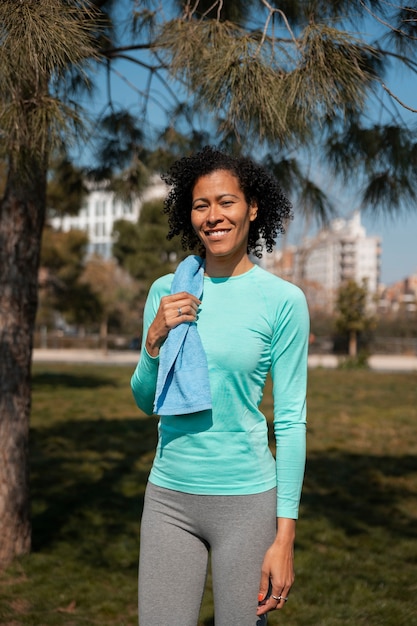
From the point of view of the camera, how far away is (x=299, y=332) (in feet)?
5.67

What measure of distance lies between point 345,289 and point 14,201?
24.1 metres

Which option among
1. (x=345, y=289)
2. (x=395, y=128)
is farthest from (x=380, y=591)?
(x=345, y=289)

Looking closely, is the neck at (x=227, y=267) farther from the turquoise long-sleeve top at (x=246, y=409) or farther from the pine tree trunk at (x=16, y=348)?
the pine tree trunk at (x=16, y=348)

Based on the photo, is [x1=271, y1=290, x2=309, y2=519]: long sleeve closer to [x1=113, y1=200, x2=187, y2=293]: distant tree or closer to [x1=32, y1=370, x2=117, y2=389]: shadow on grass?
[x1=32, y1=370, x2=117, y2=389]: shadow on grass

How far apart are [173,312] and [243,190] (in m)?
0.38

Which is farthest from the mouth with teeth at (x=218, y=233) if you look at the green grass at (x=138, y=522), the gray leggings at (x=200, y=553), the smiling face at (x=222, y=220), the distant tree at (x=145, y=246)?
the distant tree at (x=145, y=246)

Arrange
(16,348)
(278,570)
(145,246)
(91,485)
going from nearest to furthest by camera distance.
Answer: (278,570), (16,348), (91,485), (145,246)

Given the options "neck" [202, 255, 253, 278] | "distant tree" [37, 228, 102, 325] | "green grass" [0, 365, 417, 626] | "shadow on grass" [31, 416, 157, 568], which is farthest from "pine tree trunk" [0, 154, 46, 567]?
"distant tree" [37, 228, 102, 325]

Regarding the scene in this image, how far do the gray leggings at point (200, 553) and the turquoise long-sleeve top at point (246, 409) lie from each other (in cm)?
4

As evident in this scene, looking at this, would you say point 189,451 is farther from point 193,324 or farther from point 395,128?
point 395,128

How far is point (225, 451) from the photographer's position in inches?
66.6

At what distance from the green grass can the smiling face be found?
7.02 feet

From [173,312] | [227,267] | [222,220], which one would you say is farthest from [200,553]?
[222,220]

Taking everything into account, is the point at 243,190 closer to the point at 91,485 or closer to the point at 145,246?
the point at 91,485
